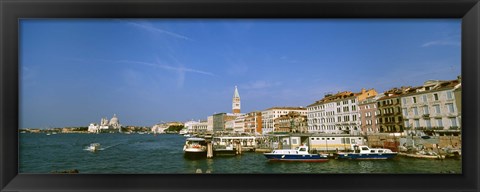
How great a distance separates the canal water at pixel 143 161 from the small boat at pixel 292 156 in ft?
0.18

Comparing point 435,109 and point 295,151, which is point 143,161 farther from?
point 435,109

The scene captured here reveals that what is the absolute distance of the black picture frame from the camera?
204 centimetres

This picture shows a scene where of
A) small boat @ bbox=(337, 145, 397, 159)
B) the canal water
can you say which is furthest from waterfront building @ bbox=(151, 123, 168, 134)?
small boat @ bbox=(337, 145, 397, 159)

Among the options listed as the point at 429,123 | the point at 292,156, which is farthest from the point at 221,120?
the point at 429,123

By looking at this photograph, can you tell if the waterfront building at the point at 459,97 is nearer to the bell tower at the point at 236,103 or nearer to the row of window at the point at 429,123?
the row of window at the point at 429,123

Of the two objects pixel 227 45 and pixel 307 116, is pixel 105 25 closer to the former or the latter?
pixel 227 45

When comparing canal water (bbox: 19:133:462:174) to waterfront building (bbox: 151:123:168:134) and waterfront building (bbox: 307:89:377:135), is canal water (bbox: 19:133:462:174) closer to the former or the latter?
waterfront building (bbox: 151:123:168:134)

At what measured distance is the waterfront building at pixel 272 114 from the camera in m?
2.51

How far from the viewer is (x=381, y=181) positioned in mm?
2111

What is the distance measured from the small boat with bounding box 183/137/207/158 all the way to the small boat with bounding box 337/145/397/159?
89 centimetres

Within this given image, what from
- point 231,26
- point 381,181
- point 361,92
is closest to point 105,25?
point 231,26

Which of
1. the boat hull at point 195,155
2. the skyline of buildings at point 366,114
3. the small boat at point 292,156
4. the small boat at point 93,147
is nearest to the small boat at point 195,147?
the boat hull at point 195,155
